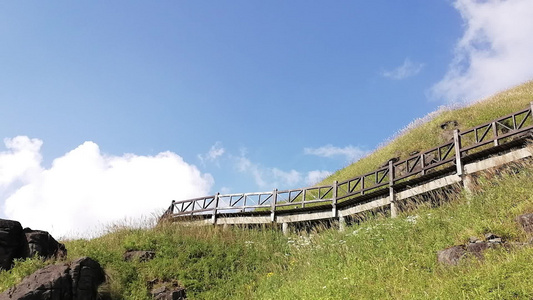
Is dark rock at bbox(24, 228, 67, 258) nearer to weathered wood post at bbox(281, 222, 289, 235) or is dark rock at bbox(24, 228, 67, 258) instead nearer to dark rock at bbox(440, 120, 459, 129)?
weathered wood post at bbox(281, 222, 289, 235)

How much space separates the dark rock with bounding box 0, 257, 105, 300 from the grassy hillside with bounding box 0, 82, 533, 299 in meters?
0.69

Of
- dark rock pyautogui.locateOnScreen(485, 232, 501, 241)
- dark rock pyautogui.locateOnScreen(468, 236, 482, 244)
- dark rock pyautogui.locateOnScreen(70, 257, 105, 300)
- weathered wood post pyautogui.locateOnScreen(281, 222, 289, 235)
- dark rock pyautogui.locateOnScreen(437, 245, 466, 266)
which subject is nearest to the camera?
dark rock pyautogui.locateOnScreen(437, 245, 466, 266)

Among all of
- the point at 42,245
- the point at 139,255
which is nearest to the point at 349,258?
the point at 139,255

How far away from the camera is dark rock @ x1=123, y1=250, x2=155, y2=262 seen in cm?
1461

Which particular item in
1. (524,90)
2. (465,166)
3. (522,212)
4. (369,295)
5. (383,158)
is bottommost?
(369,295)

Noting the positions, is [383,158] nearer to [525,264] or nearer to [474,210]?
[474,210]

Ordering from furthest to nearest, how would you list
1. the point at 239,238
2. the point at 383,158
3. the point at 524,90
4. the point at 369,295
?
the point at 524,90
the point at 383,158
the point at 239,238
the point at 369,295

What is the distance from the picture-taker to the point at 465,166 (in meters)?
15.3

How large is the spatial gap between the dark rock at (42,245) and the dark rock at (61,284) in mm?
1729

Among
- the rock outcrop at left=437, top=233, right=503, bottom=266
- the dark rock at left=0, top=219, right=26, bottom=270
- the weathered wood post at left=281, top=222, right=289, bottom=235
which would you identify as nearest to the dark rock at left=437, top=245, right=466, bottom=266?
the rock outcrop at left=437, top=233, right=503, bottom=266

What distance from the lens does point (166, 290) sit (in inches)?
506

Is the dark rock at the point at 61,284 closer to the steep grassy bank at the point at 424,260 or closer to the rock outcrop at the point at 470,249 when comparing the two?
the steep grassy bank at the point at 424,260

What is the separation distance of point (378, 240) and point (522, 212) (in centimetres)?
374

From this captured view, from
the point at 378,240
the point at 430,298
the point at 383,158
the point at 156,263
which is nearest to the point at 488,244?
the point at 430,298
